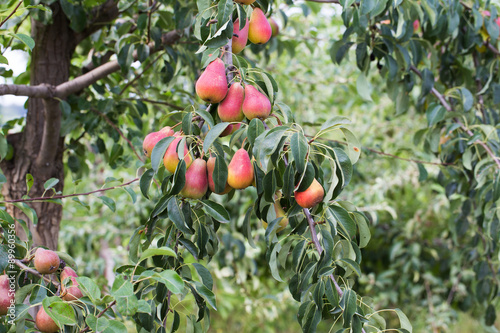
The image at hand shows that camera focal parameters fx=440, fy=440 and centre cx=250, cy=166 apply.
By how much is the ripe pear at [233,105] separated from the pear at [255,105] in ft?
0.05

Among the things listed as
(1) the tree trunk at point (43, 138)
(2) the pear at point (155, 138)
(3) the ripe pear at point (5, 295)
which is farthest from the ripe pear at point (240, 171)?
(1) the tree trunk at point (43, 138)

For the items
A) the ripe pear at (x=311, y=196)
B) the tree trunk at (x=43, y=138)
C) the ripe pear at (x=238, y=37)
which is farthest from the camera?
the tree trunk at (x=43, y=138)

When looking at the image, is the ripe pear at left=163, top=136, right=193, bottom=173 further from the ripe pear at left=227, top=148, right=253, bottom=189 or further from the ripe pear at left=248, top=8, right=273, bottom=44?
the ripe pear at left=248, top=8, right=273, bottom=44

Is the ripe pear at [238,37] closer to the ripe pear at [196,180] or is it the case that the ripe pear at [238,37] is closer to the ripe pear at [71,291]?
the ripe pear at [196,180]

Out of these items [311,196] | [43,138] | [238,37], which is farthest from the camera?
[43,138]

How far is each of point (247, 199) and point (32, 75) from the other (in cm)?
128

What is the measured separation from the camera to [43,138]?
1.18 m

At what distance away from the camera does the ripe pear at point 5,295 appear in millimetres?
664

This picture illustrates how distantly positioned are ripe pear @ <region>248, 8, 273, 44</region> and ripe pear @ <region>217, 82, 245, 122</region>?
0.46 feet

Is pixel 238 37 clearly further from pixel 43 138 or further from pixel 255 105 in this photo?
pixel 43 138

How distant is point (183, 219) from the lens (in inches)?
25.2

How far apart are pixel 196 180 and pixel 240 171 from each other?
7 centimetres

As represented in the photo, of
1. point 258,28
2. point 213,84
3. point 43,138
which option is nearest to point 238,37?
point 258,28

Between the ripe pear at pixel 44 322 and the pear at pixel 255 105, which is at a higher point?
the pear at pixel 255 105
